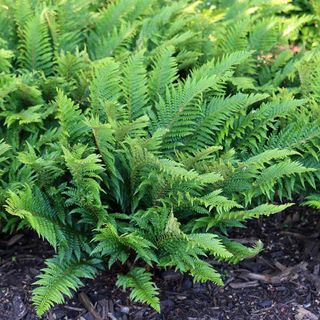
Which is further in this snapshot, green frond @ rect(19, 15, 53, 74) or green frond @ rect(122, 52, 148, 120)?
green frond @ rect(19, 15, 53, 74)

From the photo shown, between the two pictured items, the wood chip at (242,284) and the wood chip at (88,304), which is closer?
the wood chip at (88,304)

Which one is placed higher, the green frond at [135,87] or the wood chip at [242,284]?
the green frond at [135,87]

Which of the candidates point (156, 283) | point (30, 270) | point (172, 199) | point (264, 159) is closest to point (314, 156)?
point (264, 159)

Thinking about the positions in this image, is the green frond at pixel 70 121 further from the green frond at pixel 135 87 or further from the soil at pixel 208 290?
the soil at pixel 208 290

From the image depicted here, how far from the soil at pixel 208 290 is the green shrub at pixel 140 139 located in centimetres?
16

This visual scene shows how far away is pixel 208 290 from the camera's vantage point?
A: 331 cm

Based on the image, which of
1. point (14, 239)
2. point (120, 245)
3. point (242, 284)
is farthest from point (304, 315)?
point (14, 239)

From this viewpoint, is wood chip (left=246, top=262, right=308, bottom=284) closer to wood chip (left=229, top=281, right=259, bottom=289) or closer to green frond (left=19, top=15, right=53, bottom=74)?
wood chip (left=229, top=281, right=259, bottom=289)

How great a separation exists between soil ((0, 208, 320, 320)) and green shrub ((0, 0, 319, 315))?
0.16 m

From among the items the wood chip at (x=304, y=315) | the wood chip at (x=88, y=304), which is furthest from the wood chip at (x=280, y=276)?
the wood chip at (x=88, y=304)

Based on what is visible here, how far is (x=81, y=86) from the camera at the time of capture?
3588 mm

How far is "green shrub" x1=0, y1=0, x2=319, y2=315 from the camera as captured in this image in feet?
9.66

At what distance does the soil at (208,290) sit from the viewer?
3.14 m

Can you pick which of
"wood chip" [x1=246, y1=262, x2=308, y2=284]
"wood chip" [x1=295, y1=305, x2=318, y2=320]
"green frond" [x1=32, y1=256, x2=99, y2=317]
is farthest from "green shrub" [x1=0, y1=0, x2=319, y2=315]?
"wood chip" [x1=295, y1=305, x2=318, y2=320]
